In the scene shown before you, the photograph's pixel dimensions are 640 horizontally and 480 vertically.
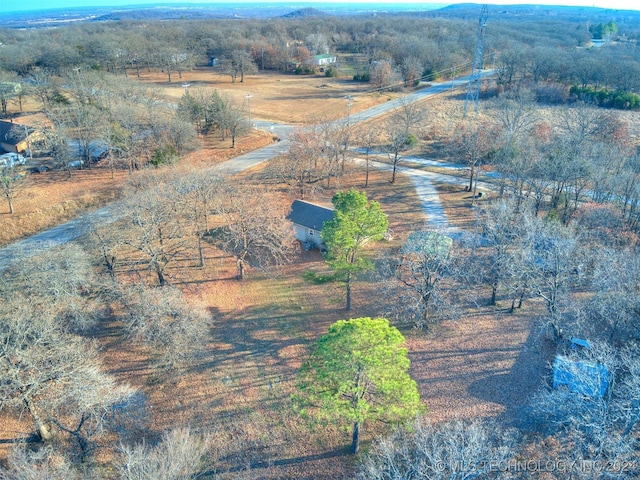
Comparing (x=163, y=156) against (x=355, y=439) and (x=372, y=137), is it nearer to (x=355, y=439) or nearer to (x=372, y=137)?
(x=372, y=137)

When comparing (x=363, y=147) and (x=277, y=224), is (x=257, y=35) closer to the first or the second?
(x=363, y=147)

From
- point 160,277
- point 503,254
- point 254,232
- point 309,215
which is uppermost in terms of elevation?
point 503,254

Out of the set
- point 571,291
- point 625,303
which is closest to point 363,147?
point 571,291

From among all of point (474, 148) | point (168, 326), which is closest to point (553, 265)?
point (168, 326)

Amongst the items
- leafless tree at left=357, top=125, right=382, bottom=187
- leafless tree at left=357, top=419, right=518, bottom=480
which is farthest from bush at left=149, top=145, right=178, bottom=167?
leafless tree at left=357, top=419, right=518, bottom=480

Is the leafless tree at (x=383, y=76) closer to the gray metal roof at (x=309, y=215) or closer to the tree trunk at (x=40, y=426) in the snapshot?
the gray metal roof at (x=309, y=215)

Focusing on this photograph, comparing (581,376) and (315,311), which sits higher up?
(581,376)
